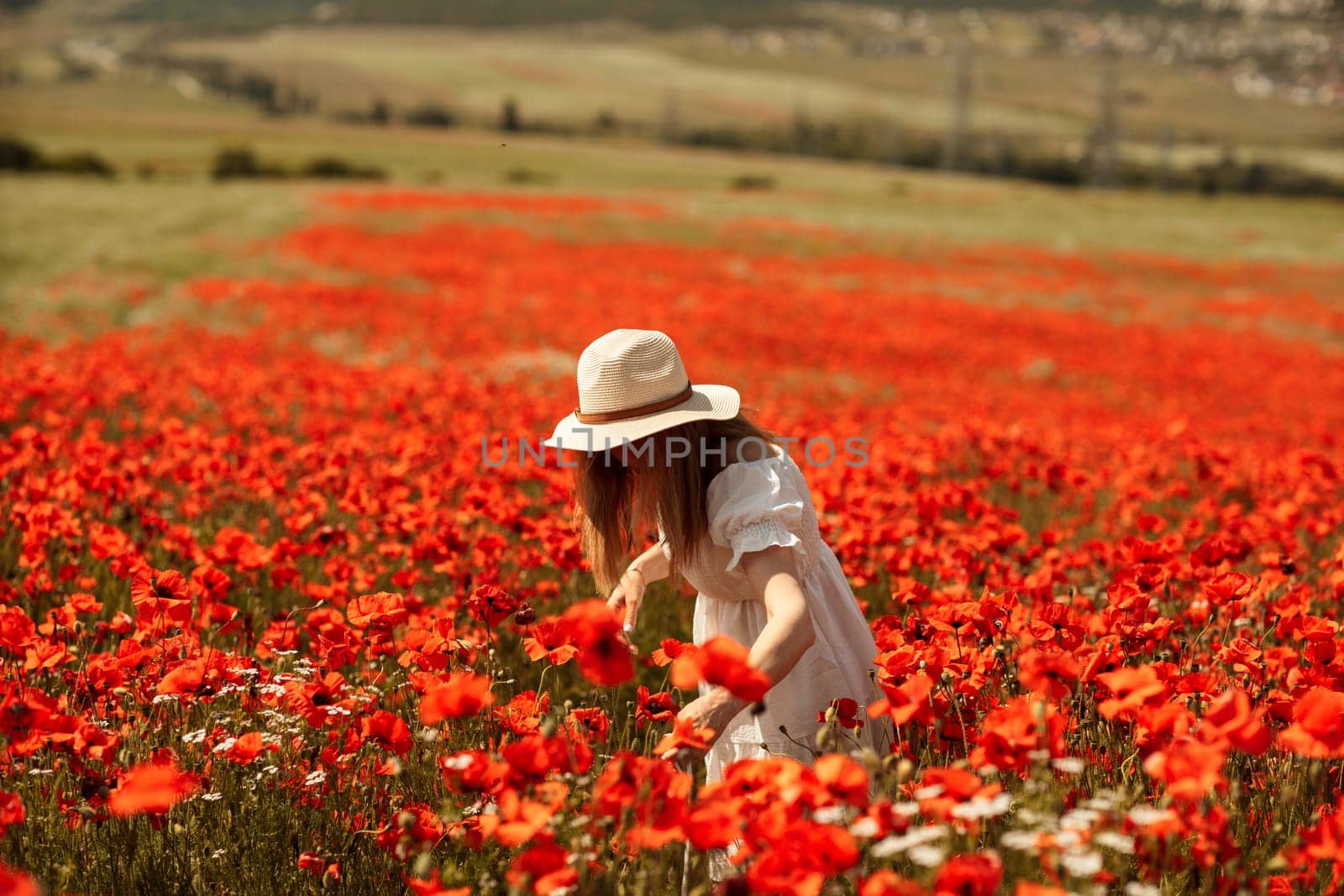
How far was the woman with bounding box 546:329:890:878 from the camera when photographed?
2.89m

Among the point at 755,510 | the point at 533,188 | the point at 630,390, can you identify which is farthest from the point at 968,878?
the point at 533,188

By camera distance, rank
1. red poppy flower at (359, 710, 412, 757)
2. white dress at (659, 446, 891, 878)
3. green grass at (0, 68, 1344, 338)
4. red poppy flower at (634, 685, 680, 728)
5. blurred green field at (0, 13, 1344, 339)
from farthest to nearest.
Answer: blurred green field at (0, 13, 1344, 339) → green grass at (0, 68, 1344, 338) → white dress at (659, 446, 891, 878) → red poppy flower at (634, 685, 680, 728) → red poppy flower at (359, 710, 412, 757)

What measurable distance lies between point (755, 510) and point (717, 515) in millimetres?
135

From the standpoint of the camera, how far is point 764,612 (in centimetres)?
317

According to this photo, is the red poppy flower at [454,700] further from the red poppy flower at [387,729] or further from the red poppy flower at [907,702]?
the red poppy flower at [907,702]

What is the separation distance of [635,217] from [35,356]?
29564 millimetres

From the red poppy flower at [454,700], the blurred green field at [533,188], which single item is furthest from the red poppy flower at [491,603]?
the blurred green field at [533,188]

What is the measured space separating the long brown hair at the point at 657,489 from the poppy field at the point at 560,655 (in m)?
0.28

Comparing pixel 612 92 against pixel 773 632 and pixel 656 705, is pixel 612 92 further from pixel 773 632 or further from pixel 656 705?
pixel 773 632

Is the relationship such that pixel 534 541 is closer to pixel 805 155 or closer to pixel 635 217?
pixel 635 217

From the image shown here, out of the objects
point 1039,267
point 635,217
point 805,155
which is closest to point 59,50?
point 805,155

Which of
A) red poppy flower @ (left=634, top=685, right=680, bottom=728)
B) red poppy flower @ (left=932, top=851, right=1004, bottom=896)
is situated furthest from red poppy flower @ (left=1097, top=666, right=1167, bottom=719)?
red poppy flower @ (left=634, top=685, right=680, bottom=728)

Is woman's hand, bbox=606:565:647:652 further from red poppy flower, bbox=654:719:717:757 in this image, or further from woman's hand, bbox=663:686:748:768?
red poppy flower, bbox=654:719:717:757

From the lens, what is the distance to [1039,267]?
102 feet
